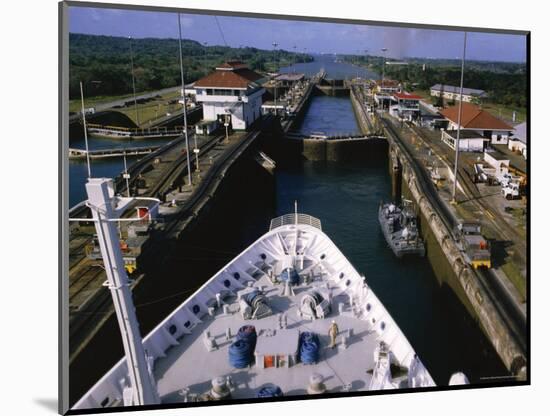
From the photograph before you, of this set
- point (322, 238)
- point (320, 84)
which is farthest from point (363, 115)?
point (322, 238)

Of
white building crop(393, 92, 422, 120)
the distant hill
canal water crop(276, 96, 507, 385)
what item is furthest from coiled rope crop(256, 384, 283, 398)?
white building crop(393, 92, 422, 120)

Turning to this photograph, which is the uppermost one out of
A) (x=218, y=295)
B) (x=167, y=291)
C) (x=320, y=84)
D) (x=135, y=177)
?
(x=320, y=84)

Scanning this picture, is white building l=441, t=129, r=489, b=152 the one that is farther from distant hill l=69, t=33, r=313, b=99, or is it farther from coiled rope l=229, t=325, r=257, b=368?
coiled rope l=229, t=325, r=257, b=368

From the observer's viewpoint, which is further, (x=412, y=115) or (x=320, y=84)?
(x=320, y=84)

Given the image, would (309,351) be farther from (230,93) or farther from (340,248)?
(230,93)

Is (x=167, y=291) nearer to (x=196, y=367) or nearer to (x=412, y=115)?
(x=196, y=367)

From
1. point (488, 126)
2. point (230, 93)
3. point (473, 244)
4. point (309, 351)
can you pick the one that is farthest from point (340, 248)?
point (230, 93)
